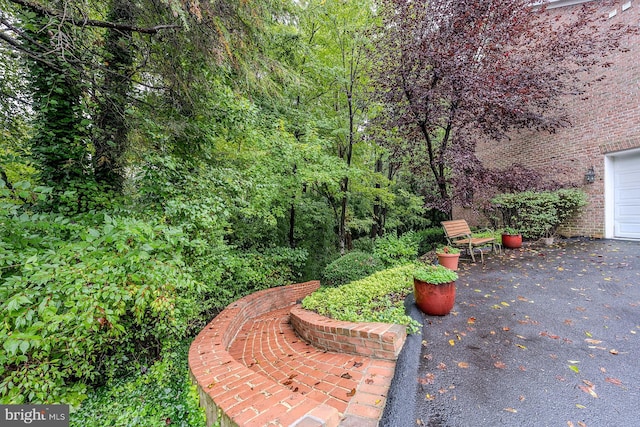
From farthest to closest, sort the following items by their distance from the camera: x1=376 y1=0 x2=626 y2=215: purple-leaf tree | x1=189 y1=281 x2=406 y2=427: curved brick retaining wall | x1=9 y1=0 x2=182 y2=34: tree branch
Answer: x1=376 y1=0 x2=626 y2=215: purple-leaf tree, x1=9 y1=0 x2=182 y2=34: tree branch, x1=189 y1=281 x2=406 y2=427: curved brick retaining wall

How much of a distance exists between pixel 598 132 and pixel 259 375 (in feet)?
31.0

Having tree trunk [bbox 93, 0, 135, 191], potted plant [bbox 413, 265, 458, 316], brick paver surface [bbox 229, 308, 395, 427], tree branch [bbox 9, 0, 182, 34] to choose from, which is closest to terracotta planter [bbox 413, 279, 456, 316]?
potted plant [bbox 413, 265, 458, 316]

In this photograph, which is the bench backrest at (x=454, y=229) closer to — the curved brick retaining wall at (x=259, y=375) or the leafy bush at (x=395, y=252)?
the leafy bush at (x=395, y=252)

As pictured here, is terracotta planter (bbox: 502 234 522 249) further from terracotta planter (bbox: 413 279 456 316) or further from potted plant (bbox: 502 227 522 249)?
terracotta planter (bbox: 413 279 456 316)

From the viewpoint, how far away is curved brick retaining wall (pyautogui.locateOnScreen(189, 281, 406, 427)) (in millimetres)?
1383

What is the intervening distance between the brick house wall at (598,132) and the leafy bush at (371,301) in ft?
14.6

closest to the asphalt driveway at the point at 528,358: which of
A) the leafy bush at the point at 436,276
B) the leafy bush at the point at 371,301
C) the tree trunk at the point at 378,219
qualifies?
the leafy bush at the point at 371,301

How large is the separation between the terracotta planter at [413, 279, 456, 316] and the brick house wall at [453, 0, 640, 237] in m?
4.78

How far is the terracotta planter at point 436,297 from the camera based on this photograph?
9.84 ft

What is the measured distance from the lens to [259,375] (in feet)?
5.98

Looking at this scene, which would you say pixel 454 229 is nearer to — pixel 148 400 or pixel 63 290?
pixel 148 400

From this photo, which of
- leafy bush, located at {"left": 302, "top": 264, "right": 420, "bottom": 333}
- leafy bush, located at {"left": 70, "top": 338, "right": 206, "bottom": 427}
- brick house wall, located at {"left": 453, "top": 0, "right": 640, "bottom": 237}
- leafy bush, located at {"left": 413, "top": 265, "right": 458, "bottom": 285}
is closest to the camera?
Result: leafy bush, located at {"left": 70, "top": 338, "right": 206, "bottom": 427}

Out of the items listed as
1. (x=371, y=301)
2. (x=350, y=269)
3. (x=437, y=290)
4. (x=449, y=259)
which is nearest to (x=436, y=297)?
(x=437, y=290)

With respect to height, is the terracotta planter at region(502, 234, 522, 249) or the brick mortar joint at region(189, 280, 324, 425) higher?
the terracotta planter at region(502, 234, 522, 249)
